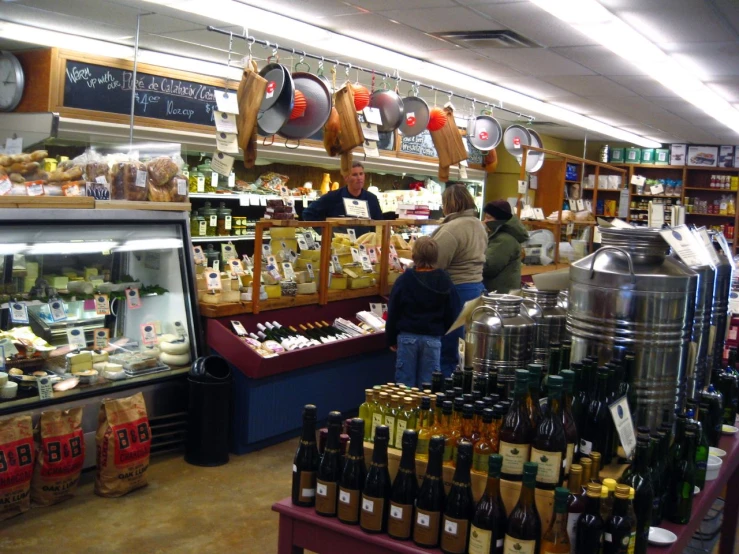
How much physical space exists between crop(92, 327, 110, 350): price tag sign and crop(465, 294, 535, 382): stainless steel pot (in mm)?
2568

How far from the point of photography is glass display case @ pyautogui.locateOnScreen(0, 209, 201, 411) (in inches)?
160

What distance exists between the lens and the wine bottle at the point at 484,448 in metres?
2.08

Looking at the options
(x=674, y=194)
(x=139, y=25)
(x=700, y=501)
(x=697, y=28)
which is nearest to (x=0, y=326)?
(x=139, y=25)

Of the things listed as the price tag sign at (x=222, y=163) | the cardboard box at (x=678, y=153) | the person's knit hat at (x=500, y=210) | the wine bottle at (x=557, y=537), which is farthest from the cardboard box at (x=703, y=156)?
the wine bottle at (x=557, y=537)

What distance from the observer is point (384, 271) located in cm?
633

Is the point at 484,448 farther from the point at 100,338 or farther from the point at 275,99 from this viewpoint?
the point at 275,99

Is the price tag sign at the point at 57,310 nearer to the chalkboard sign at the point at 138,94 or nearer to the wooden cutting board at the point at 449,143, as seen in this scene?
the chalkboard sign at the point at 138,94

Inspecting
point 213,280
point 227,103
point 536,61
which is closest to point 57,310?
point 213,280

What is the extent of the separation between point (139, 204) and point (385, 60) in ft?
10.2

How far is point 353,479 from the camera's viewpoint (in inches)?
83.4

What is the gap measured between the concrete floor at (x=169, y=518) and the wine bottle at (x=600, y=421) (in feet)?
6.15

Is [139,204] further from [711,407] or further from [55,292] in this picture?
[711,407]

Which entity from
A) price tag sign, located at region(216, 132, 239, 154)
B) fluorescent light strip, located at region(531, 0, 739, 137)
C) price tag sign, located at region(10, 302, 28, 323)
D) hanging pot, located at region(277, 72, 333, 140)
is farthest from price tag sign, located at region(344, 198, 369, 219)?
price tag sign, located at region(10, 302, 28, 323)

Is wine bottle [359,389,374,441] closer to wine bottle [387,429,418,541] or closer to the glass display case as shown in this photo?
wine bottle [387,429,418,541]
